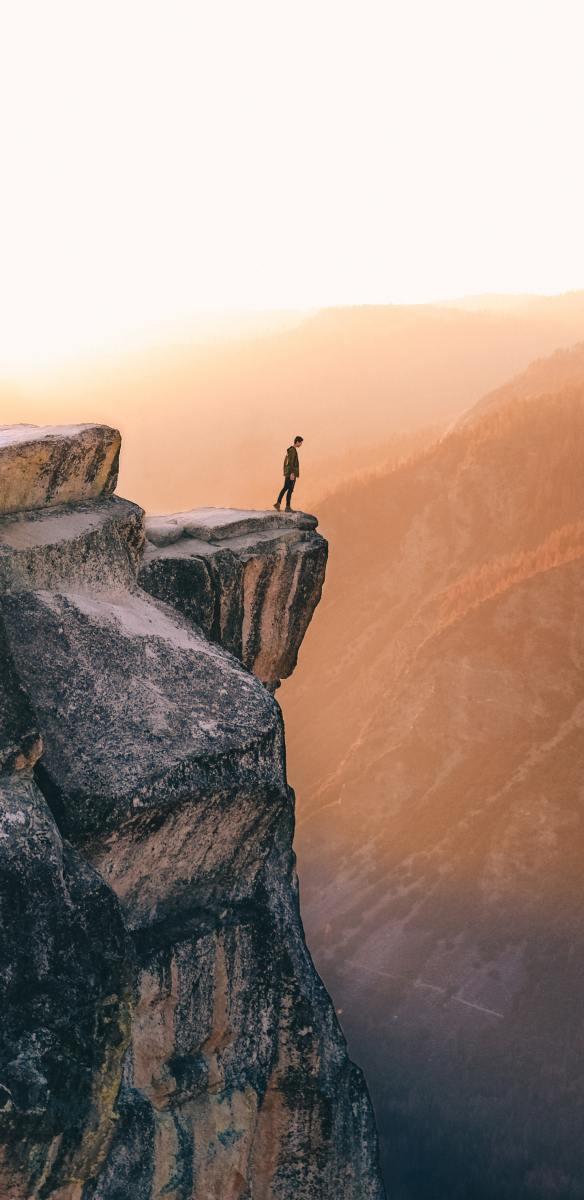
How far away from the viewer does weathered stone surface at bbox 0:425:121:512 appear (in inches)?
522

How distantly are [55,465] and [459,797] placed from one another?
32.2 metres

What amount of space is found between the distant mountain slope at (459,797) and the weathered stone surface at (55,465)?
2288 centimetres

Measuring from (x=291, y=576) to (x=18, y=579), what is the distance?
5754 mm

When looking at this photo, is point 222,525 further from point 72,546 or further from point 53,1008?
point 53,1008

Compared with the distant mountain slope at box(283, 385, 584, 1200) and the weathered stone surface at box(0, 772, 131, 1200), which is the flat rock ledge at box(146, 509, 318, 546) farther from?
the distant mountain slope at box(283, 385, 584, 1200)

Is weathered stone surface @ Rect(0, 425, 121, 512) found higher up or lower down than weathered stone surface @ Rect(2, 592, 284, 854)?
higher up

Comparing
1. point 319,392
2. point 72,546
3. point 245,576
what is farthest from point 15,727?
point 319,392

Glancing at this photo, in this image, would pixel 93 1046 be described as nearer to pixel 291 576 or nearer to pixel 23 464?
pixel 23 464

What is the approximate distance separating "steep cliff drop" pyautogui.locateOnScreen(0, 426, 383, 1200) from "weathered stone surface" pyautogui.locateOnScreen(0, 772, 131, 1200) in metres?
0.02

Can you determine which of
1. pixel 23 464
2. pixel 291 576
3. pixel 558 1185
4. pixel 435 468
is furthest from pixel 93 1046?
pixel 435 468

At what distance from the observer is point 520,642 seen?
46.8 metres

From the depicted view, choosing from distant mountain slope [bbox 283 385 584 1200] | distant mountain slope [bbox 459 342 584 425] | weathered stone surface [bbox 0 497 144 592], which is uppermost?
weathered stone surface [bbox 0 497 144 592]

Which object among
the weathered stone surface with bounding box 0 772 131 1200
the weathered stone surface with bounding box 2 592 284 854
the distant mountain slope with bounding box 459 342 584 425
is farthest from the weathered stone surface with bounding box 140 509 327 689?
the distant mountain slope with bounding box 459 342 584 425

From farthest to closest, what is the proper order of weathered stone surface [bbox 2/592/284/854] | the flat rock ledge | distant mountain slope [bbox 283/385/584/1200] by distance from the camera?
1. distant mountain slope [bbox 283/385/584/1200]
2. the flat rock ledge
3. weathered stone surface [bbox 2/592/284/854]
